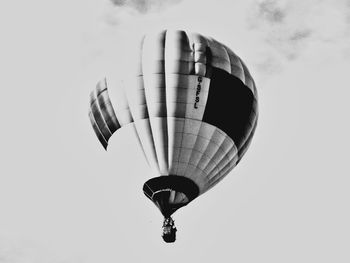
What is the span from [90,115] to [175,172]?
395 cm

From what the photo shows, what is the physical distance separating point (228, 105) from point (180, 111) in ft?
5.38

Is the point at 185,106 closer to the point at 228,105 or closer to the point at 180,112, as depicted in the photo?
the point at 180,112

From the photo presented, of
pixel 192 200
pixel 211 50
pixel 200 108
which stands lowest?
pixel 192 200

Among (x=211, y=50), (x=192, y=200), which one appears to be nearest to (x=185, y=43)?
(x=211, y=50)

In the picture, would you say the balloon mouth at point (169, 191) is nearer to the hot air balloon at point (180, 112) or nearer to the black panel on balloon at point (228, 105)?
the hot air balloon at point (180, 112)

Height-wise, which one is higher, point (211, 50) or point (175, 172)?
point (211, 50)

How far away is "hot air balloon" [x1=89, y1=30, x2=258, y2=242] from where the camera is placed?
26094 millimetres

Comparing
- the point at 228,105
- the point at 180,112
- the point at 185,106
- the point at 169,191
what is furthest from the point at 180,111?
the point at 169,191

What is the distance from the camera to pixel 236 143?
27172 millimetres

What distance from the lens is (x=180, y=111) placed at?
26156 mm

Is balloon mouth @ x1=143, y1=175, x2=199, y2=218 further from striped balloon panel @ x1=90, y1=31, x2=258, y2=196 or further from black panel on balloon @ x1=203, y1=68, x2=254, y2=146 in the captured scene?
black panel on balloon @ x1=203, y1=68, x2=254, y2=146

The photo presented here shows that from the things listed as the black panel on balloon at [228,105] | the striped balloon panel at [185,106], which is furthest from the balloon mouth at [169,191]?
the black panel on balloon at [228,105]

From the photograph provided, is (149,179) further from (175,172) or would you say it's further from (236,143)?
(236,143)

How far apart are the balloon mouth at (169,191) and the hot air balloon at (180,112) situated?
0.10 ft
